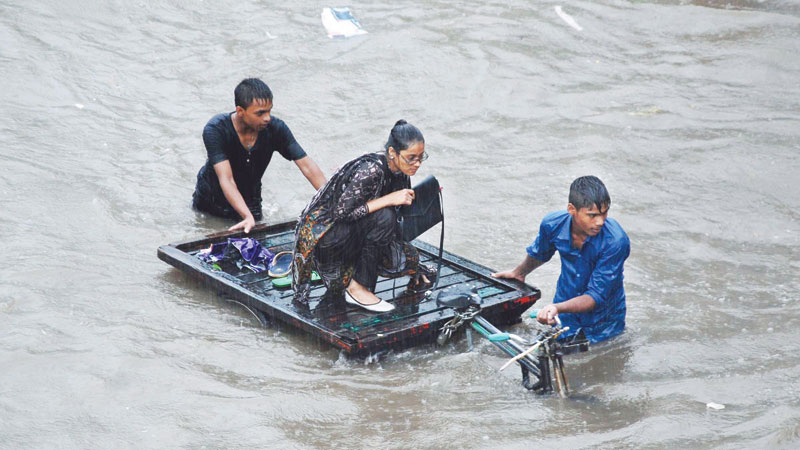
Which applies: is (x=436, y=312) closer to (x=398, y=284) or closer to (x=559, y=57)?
(x=398, y=284)

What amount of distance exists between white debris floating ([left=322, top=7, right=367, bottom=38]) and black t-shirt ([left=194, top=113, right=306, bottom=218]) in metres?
4.20

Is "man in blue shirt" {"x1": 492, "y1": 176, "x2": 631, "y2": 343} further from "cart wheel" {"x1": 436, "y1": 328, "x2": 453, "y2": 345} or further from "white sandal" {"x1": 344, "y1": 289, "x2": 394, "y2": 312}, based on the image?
"white sandal" {"x1": 344, "y1": 289, "x2": 394, "y2": 312}

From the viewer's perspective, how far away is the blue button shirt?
4.73 metres

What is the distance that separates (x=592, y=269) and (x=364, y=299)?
1307 mm

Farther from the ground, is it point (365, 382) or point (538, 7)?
point (538, 7)

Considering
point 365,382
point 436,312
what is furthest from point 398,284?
point 365,382

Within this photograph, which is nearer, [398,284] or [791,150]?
[398,284]

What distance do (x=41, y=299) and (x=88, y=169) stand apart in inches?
100

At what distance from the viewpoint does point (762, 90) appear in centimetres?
921

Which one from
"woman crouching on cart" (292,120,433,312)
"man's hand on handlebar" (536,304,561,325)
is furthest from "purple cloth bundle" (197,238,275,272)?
"man's hand on handlebar" (536,304,561,325)

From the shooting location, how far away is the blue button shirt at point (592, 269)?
186 inches

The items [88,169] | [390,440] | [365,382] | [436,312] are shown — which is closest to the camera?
[390,440]

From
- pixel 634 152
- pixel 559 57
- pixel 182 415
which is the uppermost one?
pixel 559 57

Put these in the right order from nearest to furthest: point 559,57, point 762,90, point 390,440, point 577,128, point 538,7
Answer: point 390,440 → point 577,128 → point 762,90 → point 559,57 → point 538,7
